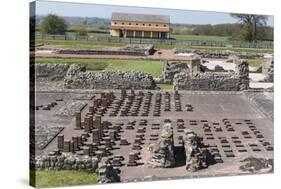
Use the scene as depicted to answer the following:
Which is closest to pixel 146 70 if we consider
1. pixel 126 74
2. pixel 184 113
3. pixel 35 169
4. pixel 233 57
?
pixel 126 74

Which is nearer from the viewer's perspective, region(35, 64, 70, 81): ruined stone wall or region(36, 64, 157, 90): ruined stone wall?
region(35, 64, 70, 81): ruined stone wall

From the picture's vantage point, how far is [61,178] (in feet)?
51.0

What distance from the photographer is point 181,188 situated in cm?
1645

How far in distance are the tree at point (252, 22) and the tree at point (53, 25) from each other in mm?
5282

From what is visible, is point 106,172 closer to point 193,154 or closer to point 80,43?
point 193,154

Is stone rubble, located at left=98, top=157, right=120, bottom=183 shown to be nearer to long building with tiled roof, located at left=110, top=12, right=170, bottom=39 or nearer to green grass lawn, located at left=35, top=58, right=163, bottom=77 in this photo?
green grass lawn, located at left=35, top=58, right=163, bottom=77

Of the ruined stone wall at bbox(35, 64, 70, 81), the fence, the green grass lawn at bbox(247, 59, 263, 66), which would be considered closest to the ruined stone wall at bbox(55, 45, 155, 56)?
the fence

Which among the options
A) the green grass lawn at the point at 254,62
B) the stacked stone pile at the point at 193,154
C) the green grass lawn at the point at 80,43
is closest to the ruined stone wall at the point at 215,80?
the green grass lawn at the point at 254,62

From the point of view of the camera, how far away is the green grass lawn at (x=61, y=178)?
15.4m

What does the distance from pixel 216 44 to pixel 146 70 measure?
232 cm

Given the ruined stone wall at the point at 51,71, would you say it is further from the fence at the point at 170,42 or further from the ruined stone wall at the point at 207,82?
the ruined stone wall at the point at 207,82

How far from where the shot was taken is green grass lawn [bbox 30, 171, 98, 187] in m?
15.4

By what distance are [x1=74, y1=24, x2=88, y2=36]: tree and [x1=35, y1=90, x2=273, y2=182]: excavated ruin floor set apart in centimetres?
153

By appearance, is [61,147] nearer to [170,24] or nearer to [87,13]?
[87,13]
